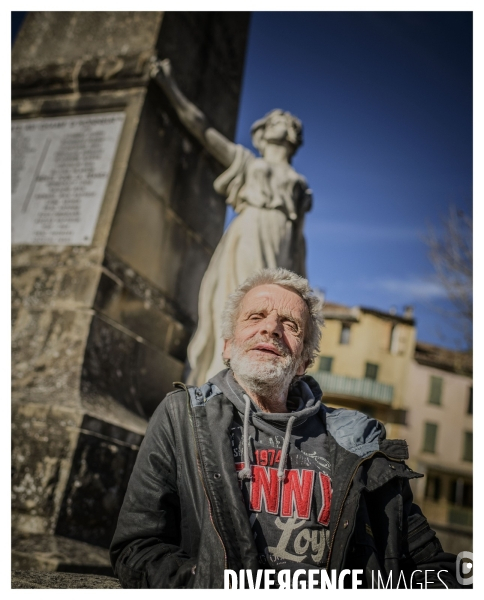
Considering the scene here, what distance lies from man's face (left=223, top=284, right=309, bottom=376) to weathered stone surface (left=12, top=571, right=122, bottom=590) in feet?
2.86

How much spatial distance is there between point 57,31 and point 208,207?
2.07m

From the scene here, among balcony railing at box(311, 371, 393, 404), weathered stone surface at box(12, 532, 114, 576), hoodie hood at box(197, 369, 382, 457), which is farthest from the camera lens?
balcony railing at box(311, 371, 393, 404)

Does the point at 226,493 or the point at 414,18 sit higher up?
the point at 414,18

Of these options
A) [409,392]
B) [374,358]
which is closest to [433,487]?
[409,392]

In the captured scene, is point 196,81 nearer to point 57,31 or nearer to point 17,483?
point 57,31

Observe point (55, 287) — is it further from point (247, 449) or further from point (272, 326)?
point (247, 449)

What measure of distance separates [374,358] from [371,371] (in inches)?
29.7

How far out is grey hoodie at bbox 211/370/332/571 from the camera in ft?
5.32

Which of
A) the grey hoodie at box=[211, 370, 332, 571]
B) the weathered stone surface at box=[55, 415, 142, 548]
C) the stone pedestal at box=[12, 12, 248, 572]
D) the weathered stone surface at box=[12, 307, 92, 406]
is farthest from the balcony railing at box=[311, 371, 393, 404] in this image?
the grey hoodie at box=[211, 370, 332, 571]

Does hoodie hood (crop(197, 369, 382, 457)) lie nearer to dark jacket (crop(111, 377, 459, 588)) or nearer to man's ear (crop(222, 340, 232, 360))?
dark jacket (crop(111, 377, 459, 588))

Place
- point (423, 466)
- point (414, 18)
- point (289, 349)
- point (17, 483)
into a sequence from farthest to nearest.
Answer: point (423, 466) → point (414, 18) → point (17, 483) → point (289, 349)

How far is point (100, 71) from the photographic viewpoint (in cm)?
439

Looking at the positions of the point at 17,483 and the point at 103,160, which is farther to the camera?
the point at 103,160

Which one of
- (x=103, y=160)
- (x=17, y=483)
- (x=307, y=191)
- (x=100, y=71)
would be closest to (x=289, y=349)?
(x=17, y=483)
